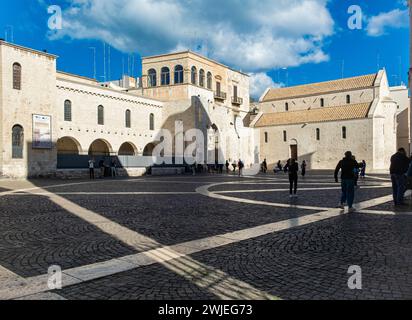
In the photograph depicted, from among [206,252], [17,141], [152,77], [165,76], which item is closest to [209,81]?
[165,76]

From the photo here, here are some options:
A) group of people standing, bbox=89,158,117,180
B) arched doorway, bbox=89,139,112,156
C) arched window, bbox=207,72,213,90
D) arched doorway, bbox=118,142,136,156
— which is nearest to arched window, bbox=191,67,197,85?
arched window, bbox=207,72,213,90

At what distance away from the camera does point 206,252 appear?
212 inches

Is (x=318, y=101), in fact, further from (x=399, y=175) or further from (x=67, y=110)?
(x=399, y=175)

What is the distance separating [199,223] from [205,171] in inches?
1195

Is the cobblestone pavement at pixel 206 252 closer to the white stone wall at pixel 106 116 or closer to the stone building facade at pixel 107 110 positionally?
the stone building facade at pixel 107 110

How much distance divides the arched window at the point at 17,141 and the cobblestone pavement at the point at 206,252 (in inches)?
682

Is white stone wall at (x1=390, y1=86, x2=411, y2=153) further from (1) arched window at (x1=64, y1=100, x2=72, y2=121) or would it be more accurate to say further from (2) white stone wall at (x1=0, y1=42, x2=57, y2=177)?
(2) white stone wall at (x1=0, y1=42, x2=57, y2=177)

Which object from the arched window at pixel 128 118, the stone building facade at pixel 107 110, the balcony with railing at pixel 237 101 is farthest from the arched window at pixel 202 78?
the arched window at pixel 128 118

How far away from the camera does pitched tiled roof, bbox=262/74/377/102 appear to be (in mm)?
47853

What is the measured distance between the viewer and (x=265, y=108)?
5734 cm

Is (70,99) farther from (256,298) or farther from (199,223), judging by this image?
(256,298)

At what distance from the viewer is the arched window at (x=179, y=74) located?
43.4 meters
